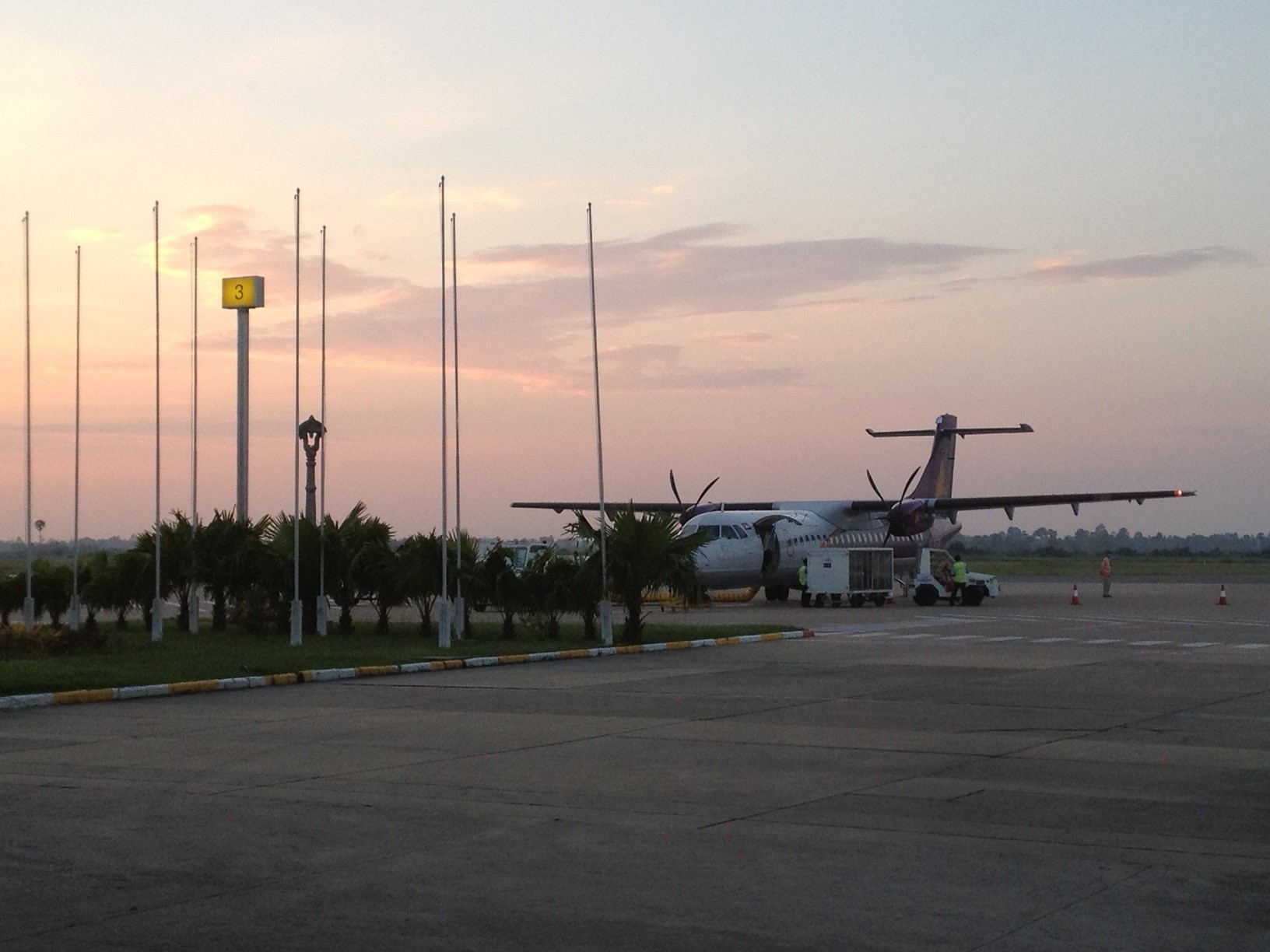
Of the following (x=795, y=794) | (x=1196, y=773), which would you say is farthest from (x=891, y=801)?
(x=1196, y=773)

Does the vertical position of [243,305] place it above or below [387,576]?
above

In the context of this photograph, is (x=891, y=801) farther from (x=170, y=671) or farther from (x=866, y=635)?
(x=866, y=635)

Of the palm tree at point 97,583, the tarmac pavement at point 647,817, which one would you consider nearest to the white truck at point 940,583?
the palm tree at point 97,583

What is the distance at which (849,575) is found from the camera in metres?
42.4

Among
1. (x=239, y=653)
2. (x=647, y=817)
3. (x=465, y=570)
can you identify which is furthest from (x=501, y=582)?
(x=647, y=817)

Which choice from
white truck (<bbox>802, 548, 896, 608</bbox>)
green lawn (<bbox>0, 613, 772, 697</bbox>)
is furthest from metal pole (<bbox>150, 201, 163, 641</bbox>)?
white truck (<bbox>802, 548, 896, 608</bbox>)

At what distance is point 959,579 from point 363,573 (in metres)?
20.1

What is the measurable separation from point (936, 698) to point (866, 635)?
12.1 m

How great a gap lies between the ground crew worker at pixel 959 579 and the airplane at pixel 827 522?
435 centimetres

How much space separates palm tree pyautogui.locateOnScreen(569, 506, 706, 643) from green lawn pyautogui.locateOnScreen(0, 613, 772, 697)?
34.7 inches

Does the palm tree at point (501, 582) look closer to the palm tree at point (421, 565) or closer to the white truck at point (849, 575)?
the palm tree at point (421, 565)

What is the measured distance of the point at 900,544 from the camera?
167ft

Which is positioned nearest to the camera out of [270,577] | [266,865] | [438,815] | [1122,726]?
[266,865]

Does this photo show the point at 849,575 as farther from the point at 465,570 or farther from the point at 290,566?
the point at 290,566
